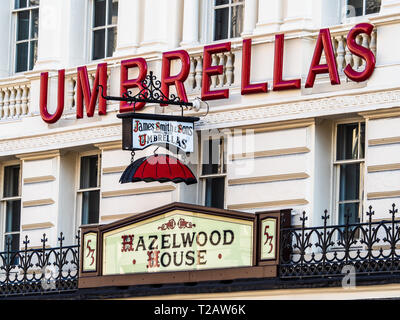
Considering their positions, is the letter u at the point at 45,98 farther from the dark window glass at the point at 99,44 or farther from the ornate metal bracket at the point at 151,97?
the ornate metal bracket at the point at 151,97

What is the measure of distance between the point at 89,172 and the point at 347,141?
7.19m

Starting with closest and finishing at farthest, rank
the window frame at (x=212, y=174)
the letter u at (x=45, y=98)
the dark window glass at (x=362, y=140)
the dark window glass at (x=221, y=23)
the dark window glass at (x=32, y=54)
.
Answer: the dark window glass at (x=362, y=140) → the window frame at (x=212, y=174) → the dark window glass at (x=221, y=23) → the letter u at (x=45, y=98) → the dark window glass at (x=32, y=54)

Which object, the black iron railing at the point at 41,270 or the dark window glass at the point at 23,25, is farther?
the dark window glass at the point at 23,25

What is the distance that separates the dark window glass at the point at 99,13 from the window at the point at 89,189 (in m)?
2.96

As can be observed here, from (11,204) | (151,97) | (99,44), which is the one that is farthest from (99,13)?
(151,97)

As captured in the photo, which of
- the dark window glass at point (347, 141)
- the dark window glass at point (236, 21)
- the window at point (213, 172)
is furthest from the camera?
the dark window glass at point (236, 21)

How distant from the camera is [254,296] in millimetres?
37344

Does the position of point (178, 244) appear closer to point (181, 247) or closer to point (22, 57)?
point (181, 247)

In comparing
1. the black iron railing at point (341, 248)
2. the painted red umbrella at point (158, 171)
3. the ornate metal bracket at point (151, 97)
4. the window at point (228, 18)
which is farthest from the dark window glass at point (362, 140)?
the window at point (228, 18)

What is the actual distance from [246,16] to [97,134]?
14.1 ft

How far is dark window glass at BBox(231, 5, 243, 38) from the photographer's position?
40.2m

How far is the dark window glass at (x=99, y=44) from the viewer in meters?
43.1

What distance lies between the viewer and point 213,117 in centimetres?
3941

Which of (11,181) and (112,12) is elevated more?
(112,12)
